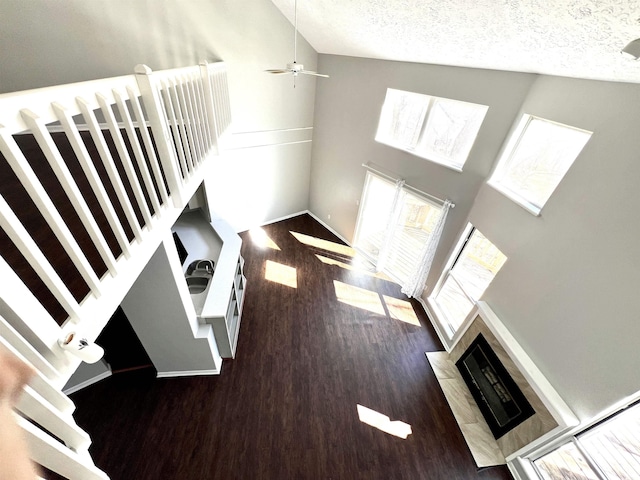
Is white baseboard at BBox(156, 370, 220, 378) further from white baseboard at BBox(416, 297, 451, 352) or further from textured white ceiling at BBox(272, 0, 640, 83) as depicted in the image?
textured white ceiling at BBox(272, 0, 640, 83)

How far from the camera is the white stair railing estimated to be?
83 cm

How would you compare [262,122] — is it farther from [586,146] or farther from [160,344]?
[586,146]

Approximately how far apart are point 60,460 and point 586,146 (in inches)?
166

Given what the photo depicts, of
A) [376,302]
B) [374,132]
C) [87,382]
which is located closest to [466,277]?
[376,302]

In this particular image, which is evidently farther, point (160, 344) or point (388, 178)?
point (388, 178)

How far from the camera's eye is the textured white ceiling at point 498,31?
1.81 meters

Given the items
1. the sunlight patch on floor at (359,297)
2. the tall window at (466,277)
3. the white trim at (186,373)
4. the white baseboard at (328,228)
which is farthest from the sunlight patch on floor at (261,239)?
the tall window at (466,277)

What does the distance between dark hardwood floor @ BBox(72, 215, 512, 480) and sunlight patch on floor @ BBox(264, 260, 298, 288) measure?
647 mm

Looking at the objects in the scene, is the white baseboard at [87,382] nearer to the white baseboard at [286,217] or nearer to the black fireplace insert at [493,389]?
the white baseboard at [286,217]

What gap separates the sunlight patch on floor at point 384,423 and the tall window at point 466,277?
1782 mm

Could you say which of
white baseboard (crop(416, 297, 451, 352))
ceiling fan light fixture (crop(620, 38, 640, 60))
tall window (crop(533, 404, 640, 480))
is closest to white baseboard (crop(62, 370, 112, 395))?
white baseboard (crop(416, 297, 451, 352))

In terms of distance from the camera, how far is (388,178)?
516 centimetres

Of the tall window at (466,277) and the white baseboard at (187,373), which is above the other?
the tall window at (466,277)

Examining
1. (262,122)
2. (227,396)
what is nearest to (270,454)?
(227,396)
